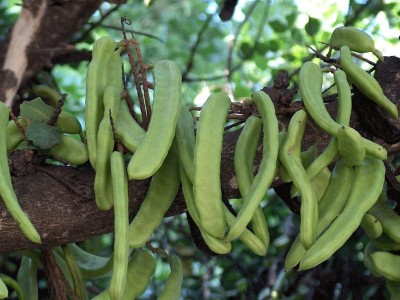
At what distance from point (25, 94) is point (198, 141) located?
84 centimetres

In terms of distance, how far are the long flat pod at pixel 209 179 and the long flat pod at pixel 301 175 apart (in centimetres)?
8

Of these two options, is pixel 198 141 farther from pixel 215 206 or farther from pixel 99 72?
pixel 99 72

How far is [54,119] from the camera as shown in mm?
1096

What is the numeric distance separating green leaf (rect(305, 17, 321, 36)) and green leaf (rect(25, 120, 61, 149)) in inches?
41.2

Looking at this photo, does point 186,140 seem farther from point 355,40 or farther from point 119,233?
point 355,40

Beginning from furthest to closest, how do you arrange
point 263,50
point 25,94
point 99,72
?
point 263,50 → point 25,94 → point 99,72

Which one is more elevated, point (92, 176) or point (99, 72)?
point (99, 72)

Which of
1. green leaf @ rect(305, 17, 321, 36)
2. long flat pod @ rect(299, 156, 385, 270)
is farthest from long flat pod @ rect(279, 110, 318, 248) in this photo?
green leaf @ rect(305, 17, 321, 36)

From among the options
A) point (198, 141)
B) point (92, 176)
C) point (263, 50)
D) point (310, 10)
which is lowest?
point (310, 10)

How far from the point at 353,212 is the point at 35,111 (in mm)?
481

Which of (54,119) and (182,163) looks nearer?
(182,163)

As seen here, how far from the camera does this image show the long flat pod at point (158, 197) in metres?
0.97

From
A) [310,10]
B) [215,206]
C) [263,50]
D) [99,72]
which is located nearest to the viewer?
[215,206]

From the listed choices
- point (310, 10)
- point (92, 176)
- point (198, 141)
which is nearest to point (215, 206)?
point (198, 141)
